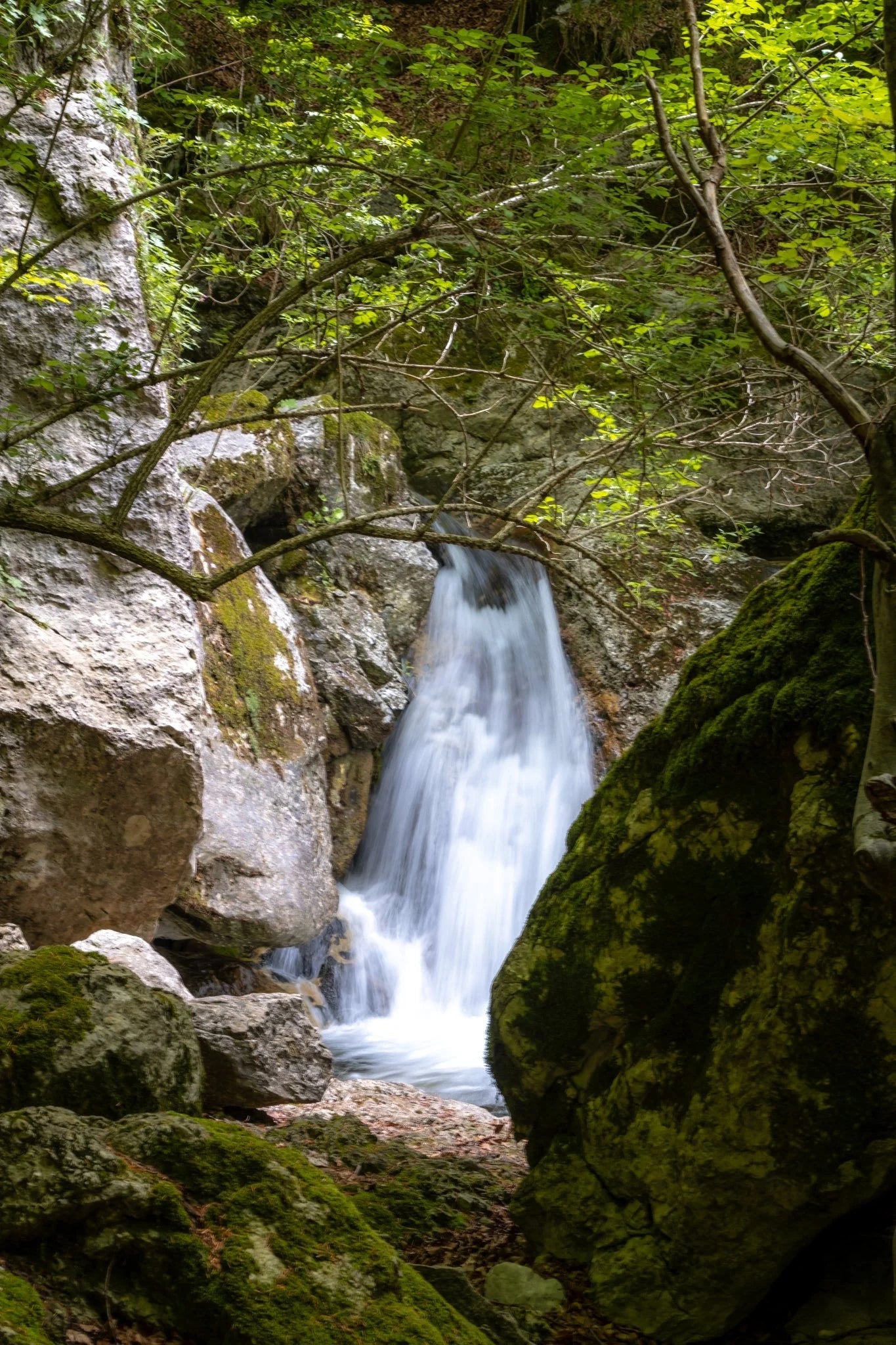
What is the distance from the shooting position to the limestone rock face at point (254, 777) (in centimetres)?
672

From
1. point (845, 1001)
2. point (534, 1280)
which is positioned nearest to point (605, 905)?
point (845, 1001)

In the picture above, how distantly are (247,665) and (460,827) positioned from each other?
9.99 ft

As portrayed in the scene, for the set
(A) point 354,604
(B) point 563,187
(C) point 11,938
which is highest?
(B) point 563,187

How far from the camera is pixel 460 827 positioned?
9797 millimetres

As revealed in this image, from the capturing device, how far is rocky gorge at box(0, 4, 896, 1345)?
2543mm

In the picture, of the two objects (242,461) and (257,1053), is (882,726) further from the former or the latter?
(242,461)

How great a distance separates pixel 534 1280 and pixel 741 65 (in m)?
13.9

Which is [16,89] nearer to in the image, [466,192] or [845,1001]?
[466,192]

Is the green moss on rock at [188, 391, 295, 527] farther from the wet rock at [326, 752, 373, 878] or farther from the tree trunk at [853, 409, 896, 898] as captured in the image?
the tree trunk at [853, 409, 896, 898]

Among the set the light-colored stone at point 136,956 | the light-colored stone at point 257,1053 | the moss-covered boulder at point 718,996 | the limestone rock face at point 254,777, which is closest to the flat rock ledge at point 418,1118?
the light-colored stone at point 257,1053

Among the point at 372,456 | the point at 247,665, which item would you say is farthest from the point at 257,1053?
the point at 372,456

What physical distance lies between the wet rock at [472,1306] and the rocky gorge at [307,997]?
0.04 feet

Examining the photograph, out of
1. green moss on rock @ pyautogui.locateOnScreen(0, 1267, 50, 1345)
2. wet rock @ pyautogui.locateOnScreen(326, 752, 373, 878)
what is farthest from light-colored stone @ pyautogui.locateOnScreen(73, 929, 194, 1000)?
wet rock @ pyautogui.locateOnScreen(326, 752, 373, 878)

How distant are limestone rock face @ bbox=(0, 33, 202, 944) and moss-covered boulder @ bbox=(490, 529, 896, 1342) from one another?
7.72 ft
